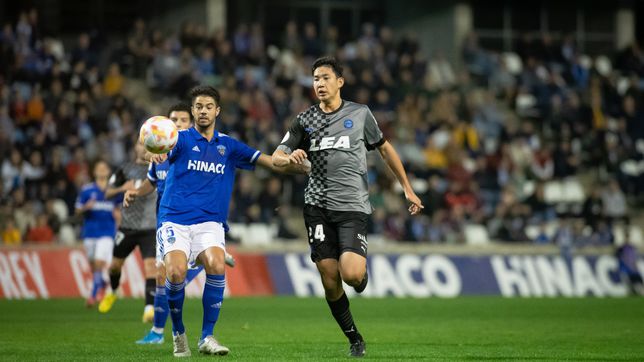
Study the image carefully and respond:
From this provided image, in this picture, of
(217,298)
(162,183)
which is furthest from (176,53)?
(217,298)

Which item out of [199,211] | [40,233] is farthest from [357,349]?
[40,233]

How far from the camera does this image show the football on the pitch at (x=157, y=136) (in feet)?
32.6

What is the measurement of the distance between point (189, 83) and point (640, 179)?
1225 cm

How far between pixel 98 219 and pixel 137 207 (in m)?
3.95

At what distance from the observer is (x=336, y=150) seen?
34.8 feet

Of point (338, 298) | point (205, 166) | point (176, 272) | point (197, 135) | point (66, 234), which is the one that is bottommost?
point (66, 234)

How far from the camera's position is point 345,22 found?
3712cm

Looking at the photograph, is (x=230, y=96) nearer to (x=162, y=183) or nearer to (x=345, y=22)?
(x=345, y=22)

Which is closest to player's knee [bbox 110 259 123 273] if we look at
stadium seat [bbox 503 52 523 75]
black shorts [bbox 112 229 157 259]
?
black shorts [bbox 112 229 157 259]

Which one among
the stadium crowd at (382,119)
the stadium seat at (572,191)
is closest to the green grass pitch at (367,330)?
the stadium crowd at (382,119)

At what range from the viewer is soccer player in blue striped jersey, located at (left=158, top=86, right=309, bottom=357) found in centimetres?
1030

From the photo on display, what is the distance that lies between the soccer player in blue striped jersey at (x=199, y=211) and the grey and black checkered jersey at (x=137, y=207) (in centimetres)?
484

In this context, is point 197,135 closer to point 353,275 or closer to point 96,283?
point 353,275

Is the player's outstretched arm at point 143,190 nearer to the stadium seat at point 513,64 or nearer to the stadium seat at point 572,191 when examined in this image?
the stadium seat at point 572,191
